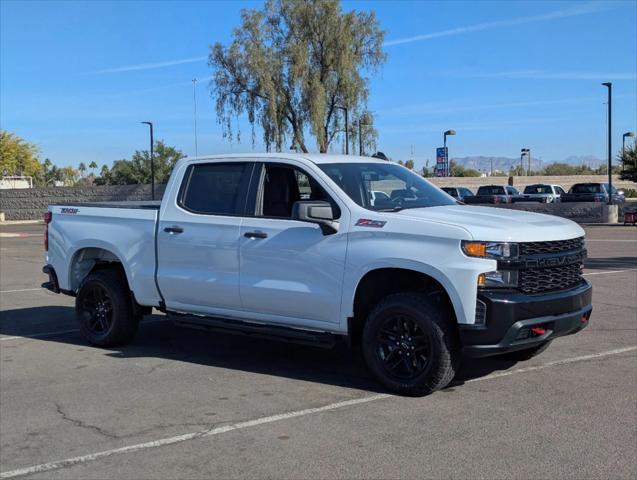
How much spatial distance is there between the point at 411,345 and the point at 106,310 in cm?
380

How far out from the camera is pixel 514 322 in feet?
18.1

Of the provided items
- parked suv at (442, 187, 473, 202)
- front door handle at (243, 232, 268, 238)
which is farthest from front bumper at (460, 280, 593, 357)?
parked suv at (442, 187, 473, 202)

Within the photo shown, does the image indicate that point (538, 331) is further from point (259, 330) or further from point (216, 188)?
point (216, 188)

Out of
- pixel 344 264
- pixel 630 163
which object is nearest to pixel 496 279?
pixel 344 264

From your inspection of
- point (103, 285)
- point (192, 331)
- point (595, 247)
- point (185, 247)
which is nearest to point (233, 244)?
point (185, 247)

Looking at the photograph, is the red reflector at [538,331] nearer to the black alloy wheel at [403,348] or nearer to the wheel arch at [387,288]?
the wheel arch at [387,288]

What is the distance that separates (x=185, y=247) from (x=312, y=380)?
186 cm

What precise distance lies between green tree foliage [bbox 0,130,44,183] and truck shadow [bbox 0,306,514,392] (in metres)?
48.2

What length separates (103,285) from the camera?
7934 mm

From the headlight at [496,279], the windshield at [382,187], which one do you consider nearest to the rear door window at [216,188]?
the windshield at [382,187]

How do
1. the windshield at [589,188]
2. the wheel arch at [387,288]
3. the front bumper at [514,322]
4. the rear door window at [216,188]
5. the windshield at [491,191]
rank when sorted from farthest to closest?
the windshield at [491,191]
the windshield at [589,188]
the rear door window at [216,188]
the wheel arch at [387,288]
the front bumper at [514,322]

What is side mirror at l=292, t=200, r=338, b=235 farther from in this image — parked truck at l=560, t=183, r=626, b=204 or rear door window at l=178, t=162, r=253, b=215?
parked truck at l=560, t=183, r=626, b=204

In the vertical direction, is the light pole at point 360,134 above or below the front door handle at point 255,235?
above

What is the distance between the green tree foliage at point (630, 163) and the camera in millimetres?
38688
